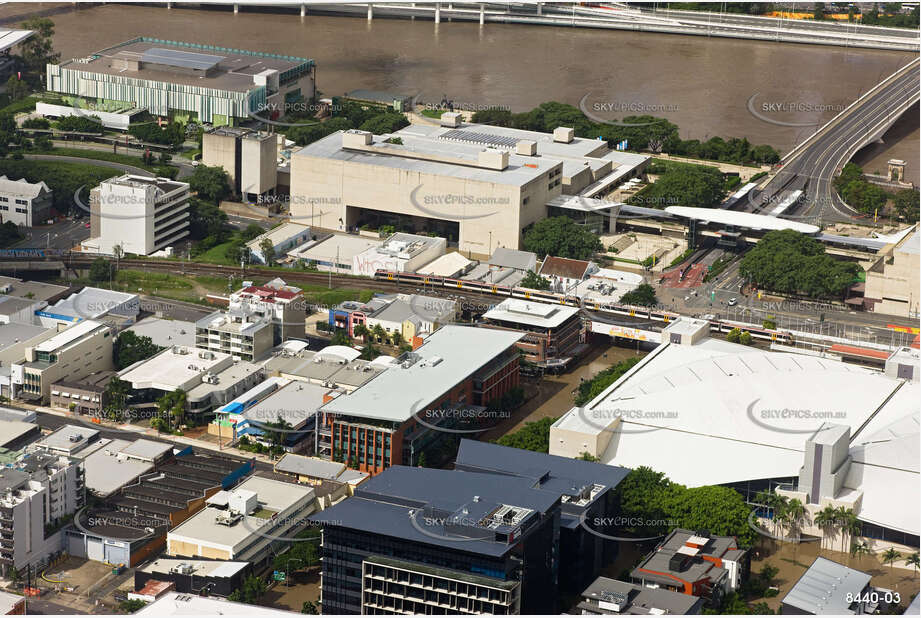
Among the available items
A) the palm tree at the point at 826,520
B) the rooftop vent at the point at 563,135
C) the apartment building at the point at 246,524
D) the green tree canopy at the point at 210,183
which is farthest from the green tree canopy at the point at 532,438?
the rooftop vent at the point at 563,135

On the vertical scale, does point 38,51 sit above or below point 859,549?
above

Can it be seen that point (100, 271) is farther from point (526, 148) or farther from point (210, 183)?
point (526, 148)

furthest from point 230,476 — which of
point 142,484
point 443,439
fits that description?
point 443,439

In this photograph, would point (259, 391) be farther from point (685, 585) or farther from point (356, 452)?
point (685, 585)

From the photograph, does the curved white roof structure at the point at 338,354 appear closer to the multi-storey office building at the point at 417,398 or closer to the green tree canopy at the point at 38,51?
the multi-storey office building at the point at 417,398

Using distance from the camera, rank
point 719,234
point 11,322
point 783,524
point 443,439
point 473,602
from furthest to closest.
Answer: point 719,234
point 11,322
point 443,439
point 783,524
point 473,602

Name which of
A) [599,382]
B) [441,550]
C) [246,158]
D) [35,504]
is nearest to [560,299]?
[599,382]
